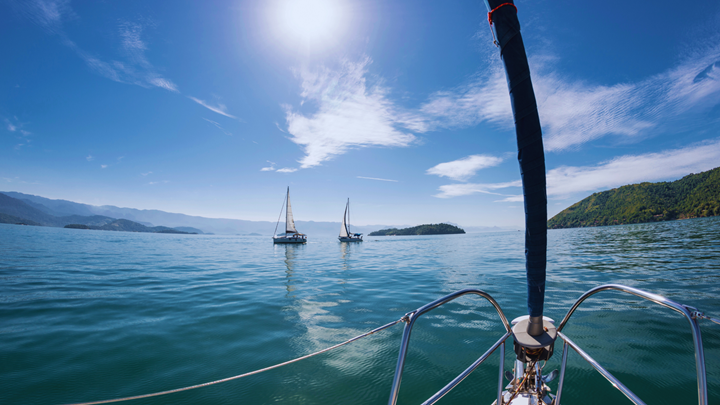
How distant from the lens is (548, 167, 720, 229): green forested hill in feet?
321

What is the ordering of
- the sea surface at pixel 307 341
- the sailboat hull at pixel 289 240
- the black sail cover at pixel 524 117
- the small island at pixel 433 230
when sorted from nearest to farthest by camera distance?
1. the black sail cover at pixel 524 117
2. the sea surface at pixel 307 341
3. the sailboat hull at pixel 289 240
4. the small island at pixel 433 230

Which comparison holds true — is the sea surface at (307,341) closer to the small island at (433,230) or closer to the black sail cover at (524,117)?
the black sail cover at (524,117)

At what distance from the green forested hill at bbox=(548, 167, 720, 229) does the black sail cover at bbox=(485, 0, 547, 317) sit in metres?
152

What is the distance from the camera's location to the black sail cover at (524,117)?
6.81ft

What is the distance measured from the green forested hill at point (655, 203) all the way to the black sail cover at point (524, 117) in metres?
152

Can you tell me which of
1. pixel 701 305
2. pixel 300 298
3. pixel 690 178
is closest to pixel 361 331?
pixel 300 298

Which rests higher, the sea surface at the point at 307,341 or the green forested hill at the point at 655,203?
the green forested hill at the point at 655,203

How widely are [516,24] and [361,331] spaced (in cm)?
746

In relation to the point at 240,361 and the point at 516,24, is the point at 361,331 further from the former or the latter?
the point at 516,24

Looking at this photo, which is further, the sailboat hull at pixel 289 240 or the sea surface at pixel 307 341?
the sailboat hull at pixel 289 240

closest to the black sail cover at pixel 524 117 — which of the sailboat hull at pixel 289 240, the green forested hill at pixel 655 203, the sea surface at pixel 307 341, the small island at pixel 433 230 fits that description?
the sea surface at pixel 307 341

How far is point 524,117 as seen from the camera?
2.09 m

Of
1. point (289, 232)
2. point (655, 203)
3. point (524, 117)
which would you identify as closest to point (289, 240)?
point (289, 232)

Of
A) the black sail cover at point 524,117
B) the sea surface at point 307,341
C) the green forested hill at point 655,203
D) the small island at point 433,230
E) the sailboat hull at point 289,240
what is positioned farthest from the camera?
the small island at point 433,230
